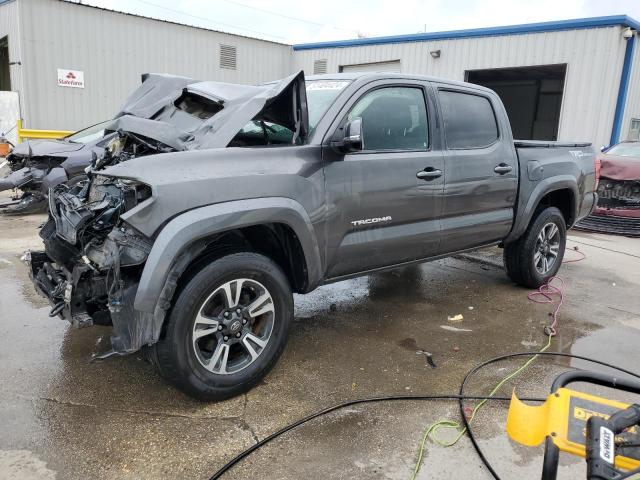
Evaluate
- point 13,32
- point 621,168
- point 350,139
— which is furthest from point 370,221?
point 13,32

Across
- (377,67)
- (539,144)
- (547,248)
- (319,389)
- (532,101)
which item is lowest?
(319,389)

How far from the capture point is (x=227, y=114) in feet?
10.8

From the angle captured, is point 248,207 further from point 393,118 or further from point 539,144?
point 539,144

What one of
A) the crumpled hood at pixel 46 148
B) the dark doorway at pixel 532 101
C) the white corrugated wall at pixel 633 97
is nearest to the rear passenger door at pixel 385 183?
the crumpled hood at pixel 46 148

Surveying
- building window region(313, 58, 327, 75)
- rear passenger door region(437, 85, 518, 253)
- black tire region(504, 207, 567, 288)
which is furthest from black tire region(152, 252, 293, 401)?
building window region(313, 58, 327, 75)

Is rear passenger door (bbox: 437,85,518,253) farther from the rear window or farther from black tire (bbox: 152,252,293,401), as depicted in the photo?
the rear window

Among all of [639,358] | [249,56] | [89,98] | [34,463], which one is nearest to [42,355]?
[34,463]

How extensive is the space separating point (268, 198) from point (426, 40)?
1375 centimetres

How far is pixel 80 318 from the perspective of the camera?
9.44 ft

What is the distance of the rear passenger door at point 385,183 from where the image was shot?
3.50 metres

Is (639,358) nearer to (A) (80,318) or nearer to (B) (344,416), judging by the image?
(B) (344,416)

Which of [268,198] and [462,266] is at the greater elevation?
[268,198]

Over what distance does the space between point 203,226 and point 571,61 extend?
12.8 meters

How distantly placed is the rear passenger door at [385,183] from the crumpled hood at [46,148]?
5844mm
